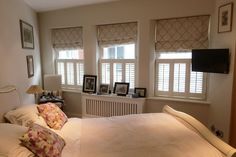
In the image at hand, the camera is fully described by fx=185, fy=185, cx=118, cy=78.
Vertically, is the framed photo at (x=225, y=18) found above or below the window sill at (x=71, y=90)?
above

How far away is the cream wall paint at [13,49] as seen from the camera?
8.86ft

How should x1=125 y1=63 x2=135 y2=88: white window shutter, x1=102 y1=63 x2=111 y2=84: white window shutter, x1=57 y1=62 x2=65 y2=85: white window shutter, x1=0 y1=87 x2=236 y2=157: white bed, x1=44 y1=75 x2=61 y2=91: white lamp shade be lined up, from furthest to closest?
x1=57 y1=62 x2=65 y2=85: white window shutter
x1=102 y1=63 x2=111 y2=84: white window shutter
x1=44 y1=75 x2=61 y2=91: white lamp shade
x1=125 y1=63 x2=135 y2=88: white window shutter
x1=0 y1=87 x2=236 y2=157: white bed

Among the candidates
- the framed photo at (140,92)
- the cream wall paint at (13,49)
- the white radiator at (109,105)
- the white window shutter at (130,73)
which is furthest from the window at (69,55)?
the framed photo at (140,92)

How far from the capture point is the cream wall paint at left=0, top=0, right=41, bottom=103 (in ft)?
8.86

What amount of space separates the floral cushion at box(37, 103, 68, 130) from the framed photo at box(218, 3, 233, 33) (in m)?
2.64

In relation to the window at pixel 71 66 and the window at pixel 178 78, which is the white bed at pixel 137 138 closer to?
the window at pixel 178 78

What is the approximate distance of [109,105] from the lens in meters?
3.75

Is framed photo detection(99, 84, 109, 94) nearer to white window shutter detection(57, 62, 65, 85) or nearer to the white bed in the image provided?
white window shutter detection(57, 62, 65, 85)

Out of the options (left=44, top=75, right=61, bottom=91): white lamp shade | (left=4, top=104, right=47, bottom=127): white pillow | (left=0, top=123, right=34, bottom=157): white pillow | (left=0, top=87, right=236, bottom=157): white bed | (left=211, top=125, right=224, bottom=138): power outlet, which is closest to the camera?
(left=0, top=123, right=34, bottom=157): white pillow

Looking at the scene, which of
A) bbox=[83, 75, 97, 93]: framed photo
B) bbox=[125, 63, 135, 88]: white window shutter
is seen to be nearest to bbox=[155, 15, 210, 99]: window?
bbox=[125, 63, 135, 88]: white window shutter

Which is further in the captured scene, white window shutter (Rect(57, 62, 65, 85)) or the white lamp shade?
white window shutter (Rect(57, 62, 65, 85))

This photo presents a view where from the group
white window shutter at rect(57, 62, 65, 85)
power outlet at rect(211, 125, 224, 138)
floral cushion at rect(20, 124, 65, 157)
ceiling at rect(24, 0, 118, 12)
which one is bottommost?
power outlet at rect(211, 125, 224, 138)

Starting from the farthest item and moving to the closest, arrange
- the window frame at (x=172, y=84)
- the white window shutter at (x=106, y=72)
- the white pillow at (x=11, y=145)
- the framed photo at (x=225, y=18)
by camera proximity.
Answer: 1. the white window shutter at (x=106, y=72)
2. the window frame at (x=172, y=84)
3. the framed photo at (x=225, y=18)
4. the white pillow at (x=11, y=145)

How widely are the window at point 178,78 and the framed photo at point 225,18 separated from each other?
69 centimetres
